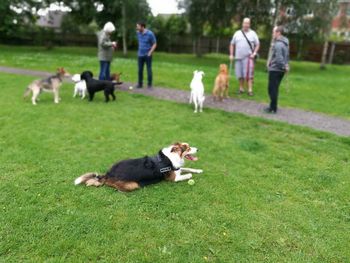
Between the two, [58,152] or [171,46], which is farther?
[171,46]

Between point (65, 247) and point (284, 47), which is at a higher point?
point (284, 47)

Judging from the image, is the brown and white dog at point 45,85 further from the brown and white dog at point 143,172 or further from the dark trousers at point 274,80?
the dark trousers at point 274,80

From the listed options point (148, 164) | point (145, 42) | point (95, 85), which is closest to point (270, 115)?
point (145, 42)

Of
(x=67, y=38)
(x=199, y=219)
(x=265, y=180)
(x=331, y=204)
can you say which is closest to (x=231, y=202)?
(x=199, y=219)

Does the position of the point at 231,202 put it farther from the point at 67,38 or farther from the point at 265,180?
the point at 67,38

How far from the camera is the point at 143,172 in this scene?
487 cm

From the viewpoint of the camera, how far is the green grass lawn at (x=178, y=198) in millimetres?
3725

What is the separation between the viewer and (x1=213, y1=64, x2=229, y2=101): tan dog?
10156 mm

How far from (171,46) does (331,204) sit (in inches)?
1328

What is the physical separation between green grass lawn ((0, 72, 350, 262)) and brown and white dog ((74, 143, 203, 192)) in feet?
0.41

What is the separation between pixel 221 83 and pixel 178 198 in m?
6.26

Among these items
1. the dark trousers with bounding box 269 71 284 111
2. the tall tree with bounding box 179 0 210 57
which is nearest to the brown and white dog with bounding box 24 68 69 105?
the dark trousers with bounding box 269 71 284 111

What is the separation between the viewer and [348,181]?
552 cm

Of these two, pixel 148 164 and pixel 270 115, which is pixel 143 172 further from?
pixel 270 115
